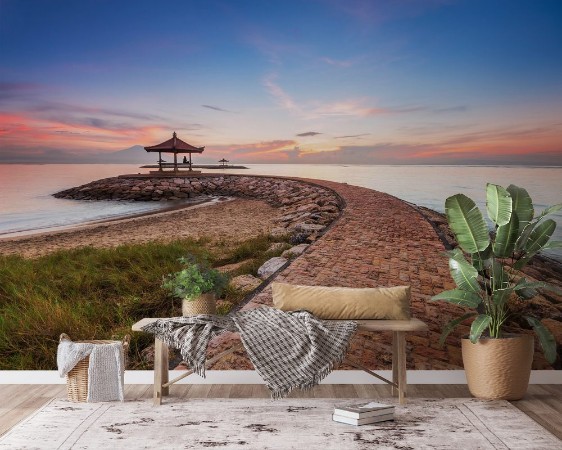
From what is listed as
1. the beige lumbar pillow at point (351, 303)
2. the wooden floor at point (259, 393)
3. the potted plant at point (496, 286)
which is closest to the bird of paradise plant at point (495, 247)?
the potted plant at point (496, 286)

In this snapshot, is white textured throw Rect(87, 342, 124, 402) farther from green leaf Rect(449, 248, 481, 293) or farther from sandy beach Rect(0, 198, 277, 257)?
green leaf Rect(449, 248, 481, 293)

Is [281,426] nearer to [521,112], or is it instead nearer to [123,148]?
[123,148]

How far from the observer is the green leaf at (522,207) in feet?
16.6

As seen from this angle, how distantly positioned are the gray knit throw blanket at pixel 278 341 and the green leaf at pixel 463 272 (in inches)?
31.6

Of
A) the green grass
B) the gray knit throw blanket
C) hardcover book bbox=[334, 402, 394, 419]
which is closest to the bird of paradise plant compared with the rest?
the gray knit throw blanket

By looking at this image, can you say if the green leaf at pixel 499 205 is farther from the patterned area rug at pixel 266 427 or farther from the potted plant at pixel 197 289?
the potted plant at pixel 197 289

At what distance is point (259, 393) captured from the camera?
519 cm

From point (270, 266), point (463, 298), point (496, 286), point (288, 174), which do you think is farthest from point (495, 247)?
point (288, 174)

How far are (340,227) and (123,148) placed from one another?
6.11 ft

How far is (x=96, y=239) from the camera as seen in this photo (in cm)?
600

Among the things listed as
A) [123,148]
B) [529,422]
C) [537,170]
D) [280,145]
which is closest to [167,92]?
[123,148]

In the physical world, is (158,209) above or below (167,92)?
below

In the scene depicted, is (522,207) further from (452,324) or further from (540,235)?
(452,324)

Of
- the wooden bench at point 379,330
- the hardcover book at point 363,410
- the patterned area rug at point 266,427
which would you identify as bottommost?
the patterned area rug at point 266,427
